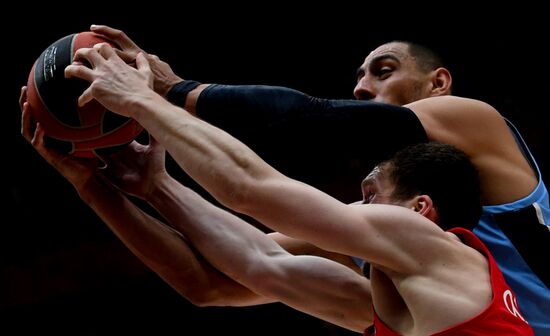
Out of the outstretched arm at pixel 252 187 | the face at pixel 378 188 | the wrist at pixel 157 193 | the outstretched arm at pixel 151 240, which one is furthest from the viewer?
the wrist at pixel 157 193

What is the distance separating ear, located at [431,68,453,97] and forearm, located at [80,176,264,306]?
1.14 m

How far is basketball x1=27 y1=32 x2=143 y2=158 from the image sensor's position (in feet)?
9.30

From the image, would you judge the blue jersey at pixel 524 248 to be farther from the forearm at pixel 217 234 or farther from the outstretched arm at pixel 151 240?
the outstretched arm at pixel 151 240

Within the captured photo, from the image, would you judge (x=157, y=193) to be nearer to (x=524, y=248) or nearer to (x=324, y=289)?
(x=324, y=289)

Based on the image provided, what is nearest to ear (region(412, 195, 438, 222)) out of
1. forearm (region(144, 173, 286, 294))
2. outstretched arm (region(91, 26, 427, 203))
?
outstretched arm (region(91, 26, 427, 203))

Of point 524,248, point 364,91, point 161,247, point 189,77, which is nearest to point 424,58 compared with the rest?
point 364,91

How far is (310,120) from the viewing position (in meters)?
2.82

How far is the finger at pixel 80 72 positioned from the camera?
2699mm

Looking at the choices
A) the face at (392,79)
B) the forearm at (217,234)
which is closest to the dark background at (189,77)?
the face at (392,79)

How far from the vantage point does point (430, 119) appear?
A: 300 centimetres

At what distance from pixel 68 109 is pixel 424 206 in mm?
1130

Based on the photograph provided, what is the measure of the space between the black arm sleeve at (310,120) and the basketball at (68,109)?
0.31 metres

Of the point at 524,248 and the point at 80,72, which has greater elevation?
the point at 80,72

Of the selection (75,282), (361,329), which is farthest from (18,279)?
(361,329)
